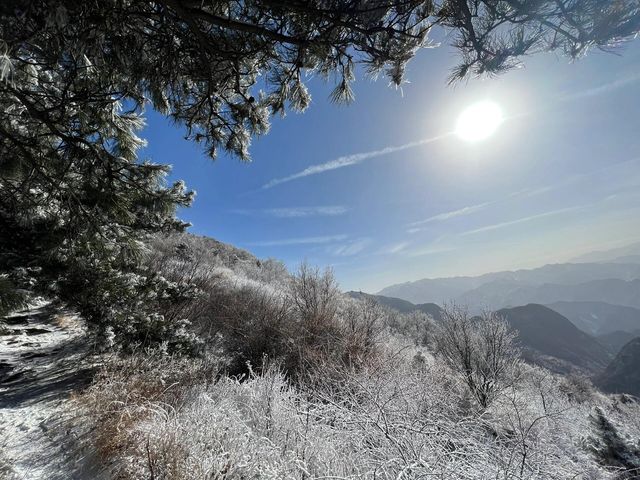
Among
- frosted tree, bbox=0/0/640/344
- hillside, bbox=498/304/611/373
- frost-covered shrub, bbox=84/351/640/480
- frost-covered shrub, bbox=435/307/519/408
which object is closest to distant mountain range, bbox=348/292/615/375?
hillside, bbox=498/304/611/373

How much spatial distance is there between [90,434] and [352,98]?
4.66 meters

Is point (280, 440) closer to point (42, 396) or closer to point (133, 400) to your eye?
point (133, 400)

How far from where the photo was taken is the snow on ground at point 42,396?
251cm

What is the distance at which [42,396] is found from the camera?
3.51m

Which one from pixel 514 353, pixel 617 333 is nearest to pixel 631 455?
pixel 514 353

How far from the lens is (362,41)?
2.20 meters

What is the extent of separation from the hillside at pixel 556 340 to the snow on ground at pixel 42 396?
112 meters

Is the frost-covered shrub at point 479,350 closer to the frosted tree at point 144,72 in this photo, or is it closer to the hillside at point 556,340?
the frosted tree at point 144,72

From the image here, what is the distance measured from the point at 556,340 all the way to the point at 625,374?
45.0 meters

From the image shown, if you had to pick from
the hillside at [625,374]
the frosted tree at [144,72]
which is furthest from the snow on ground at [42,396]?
the hillside at [625,374]

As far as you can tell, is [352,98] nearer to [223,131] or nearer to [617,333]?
[223,131]

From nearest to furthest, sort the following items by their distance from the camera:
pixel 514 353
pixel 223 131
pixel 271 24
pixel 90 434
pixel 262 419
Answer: pixel 271 24
pixel 90 434
pixel 223 131
pixel 262 419
pixel 514 353

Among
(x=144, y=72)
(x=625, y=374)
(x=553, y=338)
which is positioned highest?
(x=144, y=72)

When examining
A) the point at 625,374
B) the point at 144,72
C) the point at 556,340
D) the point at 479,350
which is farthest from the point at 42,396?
the point at 556,340
